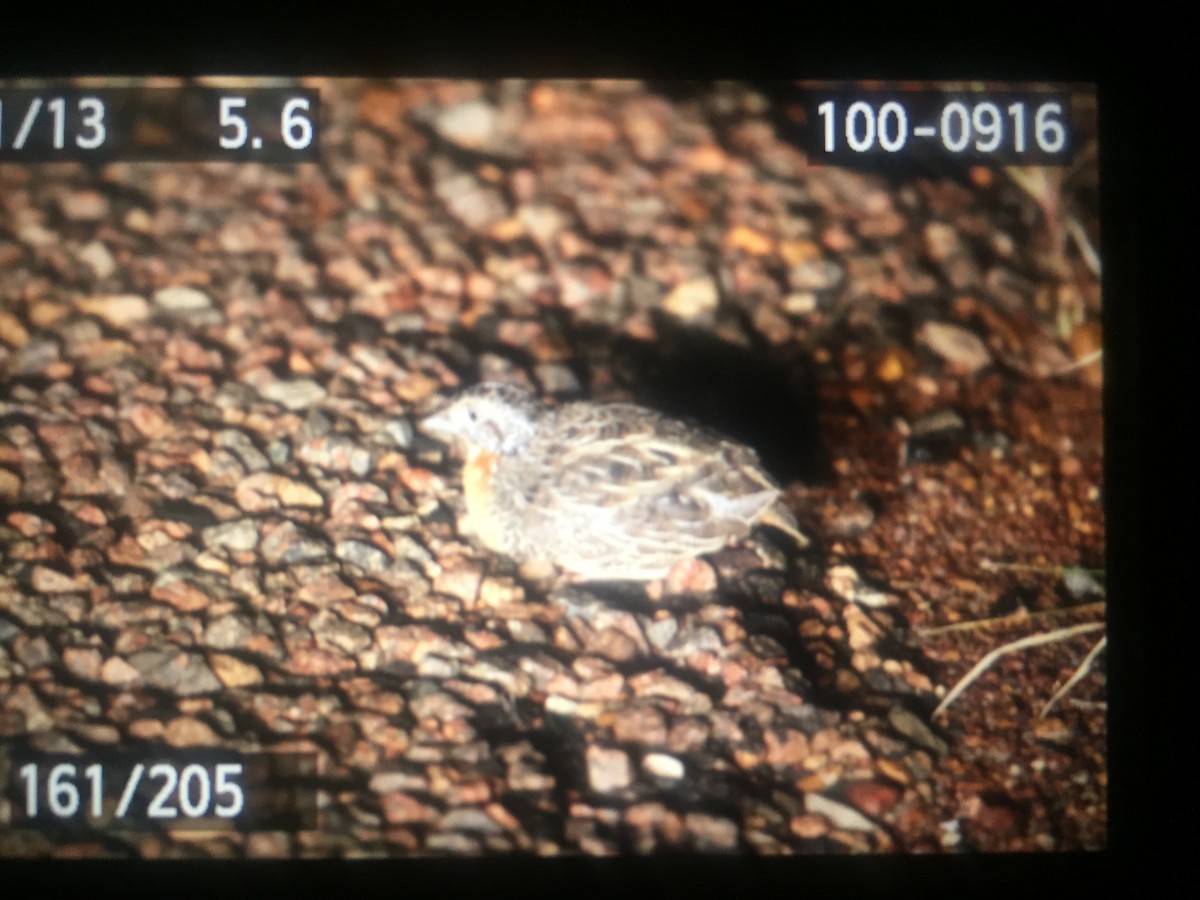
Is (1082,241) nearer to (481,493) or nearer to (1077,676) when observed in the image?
(1077,676)

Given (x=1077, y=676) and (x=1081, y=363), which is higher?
(x=1081, y=363)

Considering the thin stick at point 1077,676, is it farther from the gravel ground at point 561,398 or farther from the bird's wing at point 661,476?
the bird's wing at point 661,476

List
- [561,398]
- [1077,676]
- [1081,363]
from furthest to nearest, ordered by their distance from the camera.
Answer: [561,398] → [1081,363] → [1077,676]

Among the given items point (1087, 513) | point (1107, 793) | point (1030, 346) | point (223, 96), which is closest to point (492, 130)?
point (223, 96)

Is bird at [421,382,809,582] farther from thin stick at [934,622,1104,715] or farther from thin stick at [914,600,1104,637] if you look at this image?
thin stick at [934,622,1104,715]

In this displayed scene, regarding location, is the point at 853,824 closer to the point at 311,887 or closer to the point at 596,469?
the point at 596,469

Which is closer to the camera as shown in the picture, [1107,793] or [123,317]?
[1107,793]

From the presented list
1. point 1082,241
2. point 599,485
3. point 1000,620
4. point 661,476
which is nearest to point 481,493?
point 599,485
